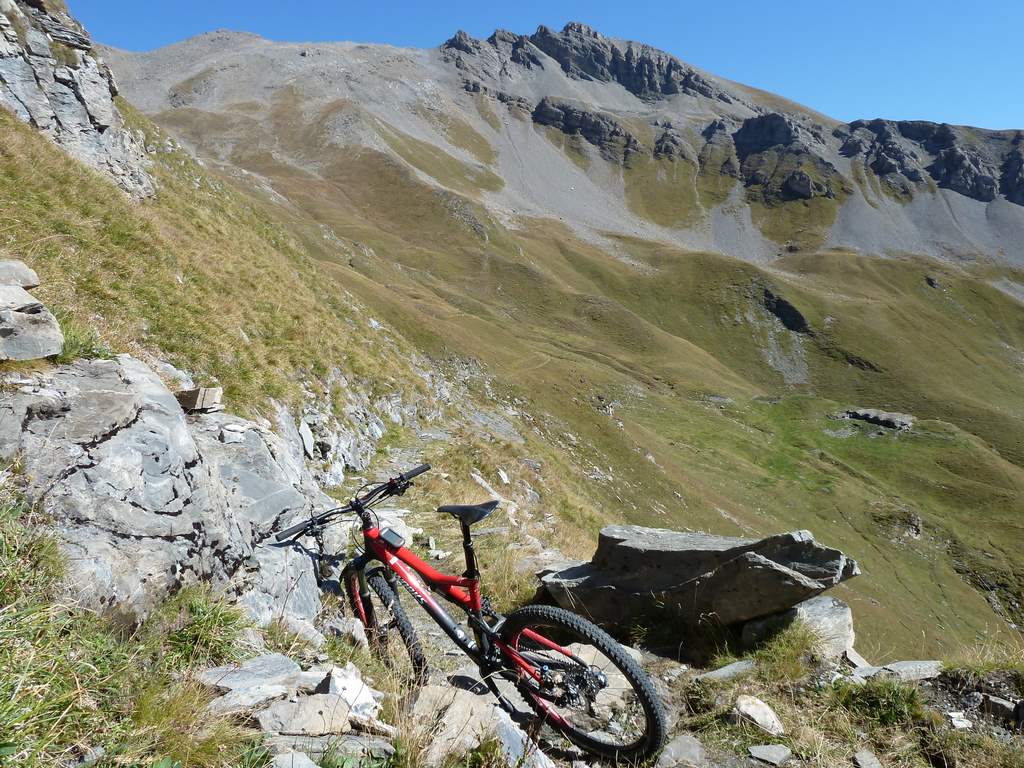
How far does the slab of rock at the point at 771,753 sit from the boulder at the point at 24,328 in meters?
8.39

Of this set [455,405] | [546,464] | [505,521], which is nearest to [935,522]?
[546,464]

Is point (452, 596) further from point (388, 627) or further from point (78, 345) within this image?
point (78, 345)

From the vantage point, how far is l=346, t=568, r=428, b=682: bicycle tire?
6262 mm

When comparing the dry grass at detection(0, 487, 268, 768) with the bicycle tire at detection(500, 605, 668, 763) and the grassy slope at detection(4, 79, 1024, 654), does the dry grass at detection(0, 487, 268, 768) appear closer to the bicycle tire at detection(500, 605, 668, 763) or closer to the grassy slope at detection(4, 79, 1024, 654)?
the bicycle tire at detection(500, 605, 668, 763)

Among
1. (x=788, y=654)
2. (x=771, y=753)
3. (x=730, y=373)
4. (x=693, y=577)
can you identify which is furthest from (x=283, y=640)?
(x=730, y=373)

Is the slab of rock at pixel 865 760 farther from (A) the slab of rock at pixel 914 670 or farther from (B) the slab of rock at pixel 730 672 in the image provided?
(B) the slab of rock at pixel 730 672

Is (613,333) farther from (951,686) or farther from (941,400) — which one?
(951,686)

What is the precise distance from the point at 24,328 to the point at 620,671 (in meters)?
7.04

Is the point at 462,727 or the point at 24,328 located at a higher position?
the point at 24,328

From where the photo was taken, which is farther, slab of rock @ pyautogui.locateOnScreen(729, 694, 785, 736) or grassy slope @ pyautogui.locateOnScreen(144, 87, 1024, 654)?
grassy slope @ pyautogui.locateOnScreen(144, 87, 1024, 654)

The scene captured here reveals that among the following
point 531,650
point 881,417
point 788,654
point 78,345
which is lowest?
point 881,417

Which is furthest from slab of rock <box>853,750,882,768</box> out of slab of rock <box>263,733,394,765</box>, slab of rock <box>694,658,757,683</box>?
slab of rock <box>263,733,394,765</box>

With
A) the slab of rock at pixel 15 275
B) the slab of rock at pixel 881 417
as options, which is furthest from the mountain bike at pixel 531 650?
the slab of rock at pixel 881 417

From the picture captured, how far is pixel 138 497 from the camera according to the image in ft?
17.6
